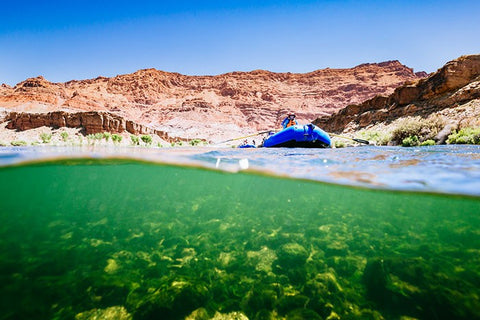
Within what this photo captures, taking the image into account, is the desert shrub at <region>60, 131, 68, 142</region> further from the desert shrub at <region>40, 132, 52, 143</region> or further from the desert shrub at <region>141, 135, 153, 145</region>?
the desert shrub at <region>141, 135, 153, 145</region>

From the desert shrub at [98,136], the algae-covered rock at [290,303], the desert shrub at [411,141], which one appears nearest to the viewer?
the algae-covered rock at [290,303]

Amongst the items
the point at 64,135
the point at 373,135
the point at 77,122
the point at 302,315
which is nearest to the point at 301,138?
the point at 302,315

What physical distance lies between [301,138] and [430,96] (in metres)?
23.3

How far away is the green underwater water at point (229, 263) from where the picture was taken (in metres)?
4.17

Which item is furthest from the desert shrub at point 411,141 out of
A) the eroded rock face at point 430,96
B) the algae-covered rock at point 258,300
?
the algae-covered rock at point 258,300

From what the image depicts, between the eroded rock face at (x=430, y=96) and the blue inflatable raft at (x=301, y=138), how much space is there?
1812 cm

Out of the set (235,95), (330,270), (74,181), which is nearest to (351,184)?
(330,270)

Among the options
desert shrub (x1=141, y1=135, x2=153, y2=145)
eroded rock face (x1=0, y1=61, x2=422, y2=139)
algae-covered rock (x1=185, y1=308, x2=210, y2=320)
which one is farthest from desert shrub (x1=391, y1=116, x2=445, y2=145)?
eroded rock face (x1=0, y1=61, x2=422, y2=139)

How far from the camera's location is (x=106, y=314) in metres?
3.90

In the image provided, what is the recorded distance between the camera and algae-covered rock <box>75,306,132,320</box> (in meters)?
3.82

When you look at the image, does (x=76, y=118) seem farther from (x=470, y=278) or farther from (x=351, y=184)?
(x=470, y=278)

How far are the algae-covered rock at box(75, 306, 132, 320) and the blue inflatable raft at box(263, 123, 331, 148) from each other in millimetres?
10743

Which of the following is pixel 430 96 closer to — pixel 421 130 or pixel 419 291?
pixel 421 130

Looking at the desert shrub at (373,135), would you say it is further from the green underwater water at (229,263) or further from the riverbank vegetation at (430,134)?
the green underwater water at (229,263)
